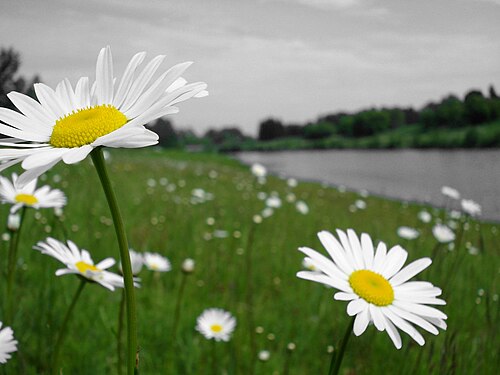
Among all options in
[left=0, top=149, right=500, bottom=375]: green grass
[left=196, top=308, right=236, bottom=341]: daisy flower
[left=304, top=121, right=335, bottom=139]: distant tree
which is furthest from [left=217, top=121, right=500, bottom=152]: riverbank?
[left=196, top=308, right=236, bottom=341]: daisy flower

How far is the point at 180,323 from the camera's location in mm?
1752

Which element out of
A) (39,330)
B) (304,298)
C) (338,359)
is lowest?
(304,298)

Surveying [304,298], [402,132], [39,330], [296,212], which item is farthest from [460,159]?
[402,132]

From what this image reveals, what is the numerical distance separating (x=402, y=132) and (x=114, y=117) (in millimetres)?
22382

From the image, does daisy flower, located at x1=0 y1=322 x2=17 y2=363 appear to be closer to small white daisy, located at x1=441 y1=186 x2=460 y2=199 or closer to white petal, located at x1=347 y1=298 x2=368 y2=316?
white petal, located at x1=347 y1=298 x2=368 y2=316

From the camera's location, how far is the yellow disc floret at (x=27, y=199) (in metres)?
1.09

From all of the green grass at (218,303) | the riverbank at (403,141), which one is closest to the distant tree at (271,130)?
the riverbank at (403,141)

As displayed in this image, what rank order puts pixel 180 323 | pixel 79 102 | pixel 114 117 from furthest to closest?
1. pixel 180 323
2. pixel 79 102
3. pixel 114 117

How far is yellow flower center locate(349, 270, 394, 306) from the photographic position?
602 mm

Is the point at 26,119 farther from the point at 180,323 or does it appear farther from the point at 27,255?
the point at 27,255

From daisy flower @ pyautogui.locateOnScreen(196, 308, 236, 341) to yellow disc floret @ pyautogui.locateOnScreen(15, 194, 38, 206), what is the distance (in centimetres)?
63

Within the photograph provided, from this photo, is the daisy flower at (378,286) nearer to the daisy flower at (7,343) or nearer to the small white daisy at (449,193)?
the daisy flower at (7,343)

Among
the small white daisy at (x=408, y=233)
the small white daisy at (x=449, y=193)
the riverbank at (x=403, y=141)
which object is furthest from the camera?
the riverbank at (x=403, y=141)

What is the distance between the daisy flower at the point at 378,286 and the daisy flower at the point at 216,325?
777mm
